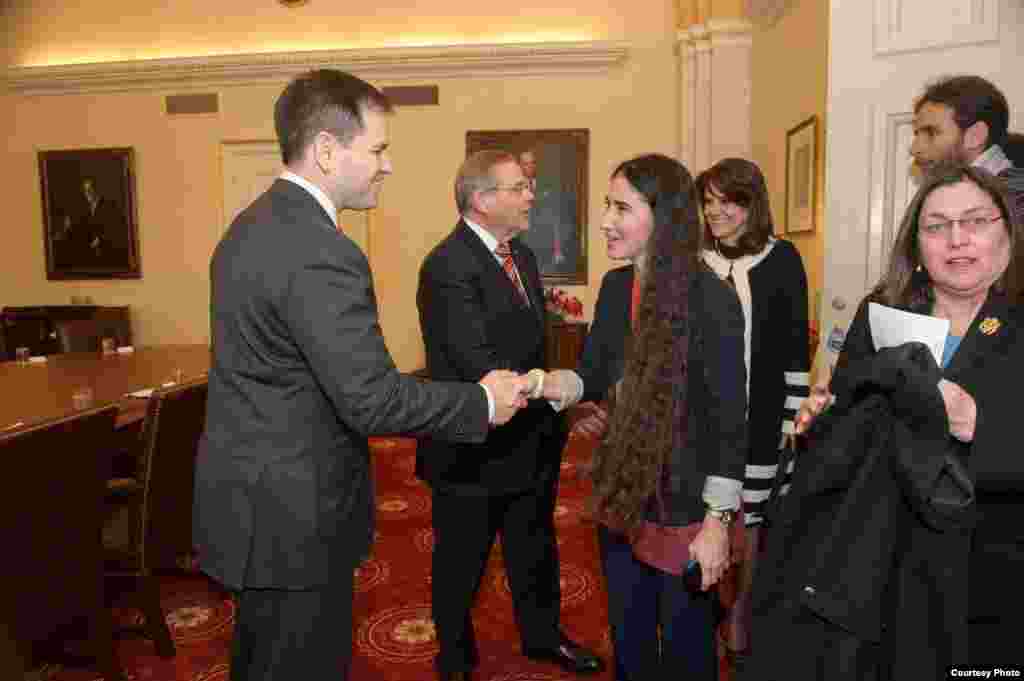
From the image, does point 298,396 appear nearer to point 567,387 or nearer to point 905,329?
point 567,387

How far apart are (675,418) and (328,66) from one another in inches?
242

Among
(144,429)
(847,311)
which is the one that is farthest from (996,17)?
(144,429)

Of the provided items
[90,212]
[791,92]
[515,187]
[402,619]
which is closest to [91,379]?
[402,619]

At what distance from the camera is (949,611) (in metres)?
1.12

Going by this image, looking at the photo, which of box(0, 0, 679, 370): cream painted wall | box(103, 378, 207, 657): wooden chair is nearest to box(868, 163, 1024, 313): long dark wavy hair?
box(103, 378, 207, 657): wooden chair

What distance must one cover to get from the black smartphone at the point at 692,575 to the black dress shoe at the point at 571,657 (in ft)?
3.03

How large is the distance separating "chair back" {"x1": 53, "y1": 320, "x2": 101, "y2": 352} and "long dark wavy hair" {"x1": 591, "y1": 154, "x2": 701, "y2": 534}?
4.49 metres

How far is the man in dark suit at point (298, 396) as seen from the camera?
1385 mm

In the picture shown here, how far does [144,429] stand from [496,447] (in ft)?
4.00

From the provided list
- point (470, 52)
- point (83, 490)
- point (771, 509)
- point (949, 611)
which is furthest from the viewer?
point (470, 52)

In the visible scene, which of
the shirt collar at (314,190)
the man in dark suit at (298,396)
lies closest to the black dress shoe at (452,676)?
the man in dark suit at (298,396)

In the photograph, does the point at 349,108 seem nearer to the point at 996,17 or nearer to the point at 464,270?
the point at 464,270

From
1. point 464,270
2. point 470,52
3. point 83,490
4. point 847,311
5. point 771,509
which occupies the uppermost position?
point 470,52

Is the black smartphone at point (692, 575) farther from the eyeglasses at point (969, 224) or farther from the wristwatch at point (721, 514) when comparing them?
the eyeglasses at point (969, 224)
